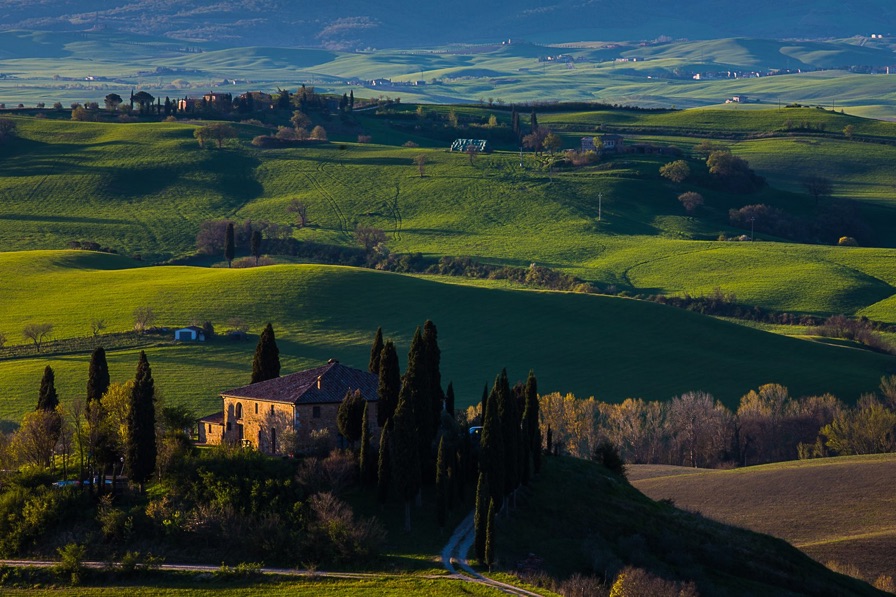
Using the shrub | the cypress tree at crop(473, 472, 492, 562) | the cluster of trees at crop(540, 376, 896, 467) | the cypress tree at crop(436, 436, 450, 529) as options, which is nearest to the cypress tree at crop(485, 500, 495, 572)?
the cypress tree at crop(473, 472, 492, 562)

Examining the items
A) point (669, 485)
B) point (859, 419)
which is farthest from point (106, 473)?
point (859, 419)

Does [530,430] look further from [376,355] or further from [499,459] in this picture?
[376,355]

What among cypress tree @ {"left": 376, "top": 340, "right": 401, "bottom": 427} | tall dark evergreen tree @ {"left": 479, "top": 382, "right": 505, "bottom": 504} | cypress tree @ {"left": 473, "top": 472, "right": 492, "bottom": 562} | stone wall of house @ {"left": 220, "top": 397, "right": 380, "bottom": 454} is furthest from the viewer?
cypress tree @ {"left": 376, "top": 340, "right": 401, "bottom": 427}

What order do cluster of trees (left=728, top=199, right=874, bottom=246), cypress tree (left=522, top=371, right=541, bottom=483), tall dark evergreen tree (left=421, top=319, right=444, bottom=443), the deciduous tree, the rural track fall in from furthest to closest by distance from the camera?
1. cluster of trees (left=728, top=199, right=874, bottom=246)
2. the deciduous tree
3. cypress tree (left=522, top=371, right=541, bottom=483)
4. tall dark evergreen tree (left=421, top=319, right=444, bottom=443)
5. the rural track

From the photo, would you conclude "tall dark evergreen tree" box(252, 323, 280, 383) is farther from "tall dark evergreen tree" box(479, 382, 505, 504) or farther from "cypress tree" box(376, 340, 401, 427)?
"tall dark evergreen tree" box(479, 382, 505, 504)

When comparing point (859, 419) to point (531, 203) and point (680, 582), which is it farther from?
point (531, 203)

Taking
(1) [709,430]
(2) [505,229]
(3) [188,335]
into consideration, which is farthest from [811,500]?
(2) [505,229]

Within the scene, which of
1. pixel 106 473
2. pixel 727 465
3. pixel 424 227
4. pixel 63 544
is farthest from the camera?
pixel 424 227
